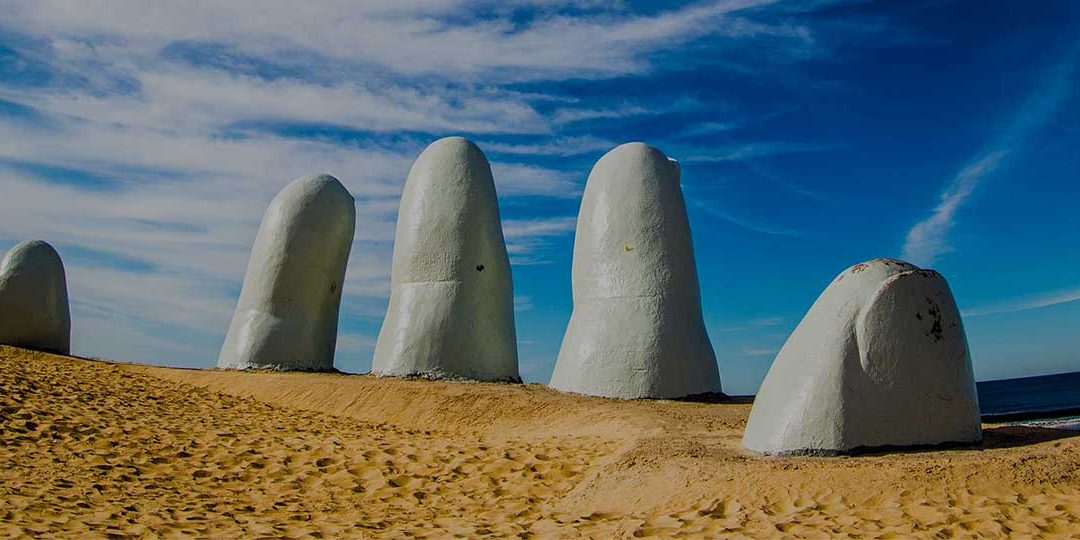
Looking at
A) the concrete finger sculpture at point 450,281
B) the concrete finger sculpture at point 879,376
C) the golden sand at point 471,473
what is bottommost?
the golden sand at point 471,473

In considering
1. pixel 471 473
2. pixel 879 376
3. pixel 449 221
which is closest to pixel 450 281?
pixel 449 221

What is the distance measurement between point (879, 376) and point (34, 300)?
48.8ft

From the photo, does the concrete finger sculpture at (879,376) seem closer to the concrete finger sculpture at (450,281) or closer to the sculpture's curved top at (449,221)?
the concrete finger sculpture at (450,281)

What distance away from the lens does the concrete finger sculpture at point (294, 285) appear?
13203 mm

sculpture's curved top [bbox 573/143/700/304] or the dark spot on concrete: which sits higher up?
sculpture's curved top [bbox 573/143/700/304]

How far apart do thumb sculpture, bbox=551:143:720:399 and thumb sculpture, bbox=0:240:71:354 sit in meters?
10.2

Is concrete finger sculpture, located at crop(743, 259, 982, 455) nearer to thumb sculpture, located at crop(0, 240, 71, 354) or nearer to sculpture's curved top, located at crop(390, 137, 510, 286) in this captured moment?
sculpture's curved top, located at crop(390, 137, 510, 286)

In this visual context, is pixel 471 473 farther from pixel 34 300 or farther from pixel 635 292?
pixel 34 300

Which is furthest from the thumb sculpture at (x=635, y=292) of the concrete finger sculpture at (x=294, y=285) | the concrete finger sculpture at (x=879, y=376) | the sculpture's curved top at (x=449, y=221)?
the concrete finger sculpture at (x=294, y=285)

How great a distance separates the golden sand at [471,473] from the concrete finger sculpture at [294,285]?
2561 mm

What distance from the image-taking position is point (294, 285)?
531 inches

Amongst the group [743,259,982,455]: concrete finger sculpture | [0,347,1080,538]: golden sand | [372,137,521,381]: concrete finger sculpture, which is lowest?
[0,347,1080,538]: golden sand

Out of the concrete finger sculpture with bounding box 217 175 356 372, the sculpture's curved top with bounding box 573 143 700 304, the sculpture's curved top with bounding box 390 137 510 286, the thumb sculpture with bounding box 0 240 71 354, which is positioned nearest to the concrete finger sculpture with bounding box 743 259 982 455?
the sculpture's curved top with bounding box 573 143 700 304

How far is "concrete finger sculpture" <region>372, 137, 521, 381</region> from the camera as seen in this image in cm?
1179
